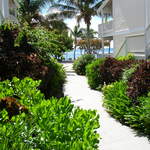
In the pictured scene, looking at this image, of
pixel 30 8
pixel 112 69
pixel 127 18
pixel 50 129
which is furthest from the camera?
pixel 30 8

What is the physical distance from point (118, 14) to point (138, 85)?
19.1 metres

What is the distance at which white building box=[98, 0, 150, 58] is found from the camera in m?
19.8

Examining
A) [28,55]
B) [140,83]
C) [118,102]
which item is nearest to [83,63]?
[28,55]

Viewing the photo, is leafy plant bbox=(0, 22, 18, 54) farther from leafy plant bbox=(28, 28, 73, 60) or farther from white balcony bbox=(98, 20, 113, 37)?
white balcony bbox=(98, 20, 113, 37)

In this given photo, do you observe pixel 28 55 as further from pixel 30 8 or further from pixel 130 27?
pixel 30 8

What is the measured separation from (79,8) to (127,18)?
56.7 ft

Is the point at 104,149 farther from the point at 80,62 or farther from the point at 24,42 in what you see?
the point at 80,62

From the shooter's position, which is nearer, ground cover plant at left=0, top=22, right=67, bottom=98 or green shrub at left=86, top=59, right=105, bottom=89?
ground cover plant at left=0, top=22, right=67, bottom=98

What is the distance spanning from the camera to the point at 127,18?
2502cm

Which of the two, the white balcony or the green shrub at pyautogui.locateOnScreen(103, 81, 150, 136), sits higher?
the white balcony

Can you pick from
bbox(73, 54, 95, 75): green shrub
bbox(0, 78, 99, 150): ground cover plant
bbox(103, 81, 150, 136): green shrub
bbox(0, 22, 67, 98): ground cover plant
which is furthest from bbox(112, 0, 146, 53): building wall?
bbox(0, 78, 99, 150): ground cover plant

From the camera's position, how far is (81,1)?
135 ft

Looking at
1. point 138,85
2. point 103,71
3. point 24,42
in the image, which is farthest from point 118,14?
point 138,85

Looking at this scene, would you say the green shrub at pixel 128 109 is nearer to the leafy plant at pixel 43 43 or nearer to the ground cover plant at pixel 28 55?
the ground cover plant at pixel 28 55
